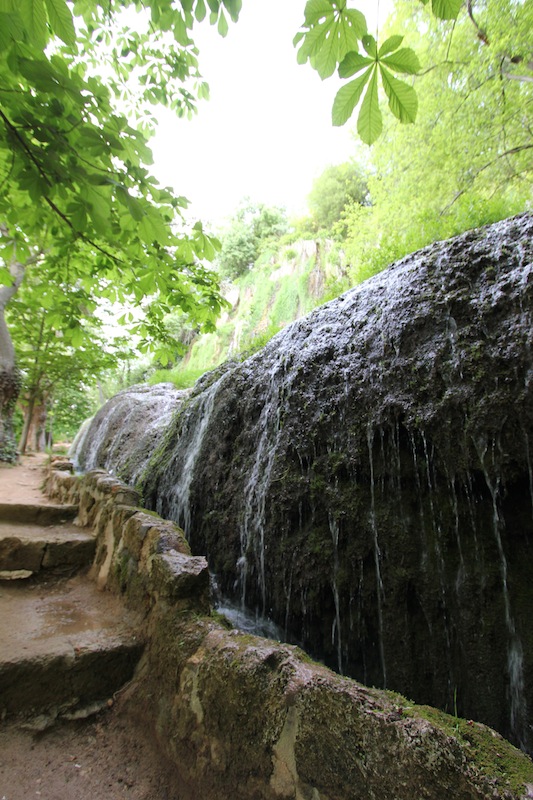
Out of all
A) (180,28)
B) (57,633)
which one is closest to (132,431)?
(57,633)

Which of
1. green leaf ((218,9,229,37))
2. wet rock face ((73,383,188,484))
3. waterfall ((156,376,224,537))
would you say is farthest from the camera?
wet rock face ((73,383,188,484))

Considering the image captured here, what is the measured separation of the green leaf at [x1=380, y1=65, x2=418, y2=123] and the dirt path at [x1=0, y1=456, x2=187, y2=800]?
8.13ft

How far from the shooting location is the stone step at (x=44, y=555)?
270 centimetres

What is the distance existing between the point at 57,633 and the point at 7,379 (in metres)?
8.14

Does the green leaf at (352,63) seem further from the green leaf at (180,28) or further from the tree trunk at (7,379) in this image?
the tree trunk at (7,379)

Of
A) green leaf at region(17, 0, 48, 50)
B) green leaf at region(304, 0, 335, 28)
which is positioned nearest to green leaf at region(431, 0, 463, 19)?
green leaf at region(304, 0, 335, 28)

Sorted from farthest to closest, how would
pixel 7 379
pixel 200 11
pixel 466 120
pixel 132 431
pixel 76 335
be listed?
pixel 7 379 → pixel 132 431 → pixel 466 120 → pixel 76 335 → pixel 200 11

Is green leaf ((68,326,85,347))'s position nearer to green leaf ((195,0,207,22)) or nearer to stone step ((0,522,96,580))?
stone step ((0,522,96,580))

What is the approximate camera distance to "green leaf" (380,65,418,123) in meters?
1.30

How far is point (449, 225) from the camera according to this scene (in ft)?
11.9

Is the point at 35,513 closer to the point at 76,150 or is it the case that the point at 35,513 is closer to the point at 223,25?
the point at 76,150

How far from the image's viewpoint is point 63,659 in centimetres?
167

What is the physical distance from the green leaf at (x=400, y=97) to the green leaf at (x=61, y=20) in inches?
44.8

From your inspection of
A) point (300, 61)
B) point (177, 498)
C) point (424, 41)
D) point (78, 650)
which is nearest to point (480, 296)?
point (300, 61)
